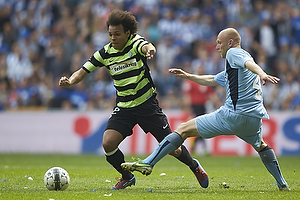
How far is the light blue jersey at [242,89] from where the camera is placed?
6738mm

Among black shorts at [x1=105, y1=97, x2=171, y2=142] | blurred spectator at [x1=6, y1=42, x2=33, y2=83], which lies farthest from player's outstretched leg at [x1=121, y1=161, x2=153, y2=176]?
blurred spectator at [x1=6, y1=42, x2=33, y2=83]

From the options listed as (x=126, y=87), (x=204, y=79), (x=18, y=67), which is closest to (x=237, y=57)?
(x=204, y=79)

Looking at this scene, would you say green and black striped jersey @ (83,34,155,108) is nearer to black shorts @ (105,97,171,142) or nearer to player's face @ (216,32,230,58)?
black shorts @ (105,97,171,142)

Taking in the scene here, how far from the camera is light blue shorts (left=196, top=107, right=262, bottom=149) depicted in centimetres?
675

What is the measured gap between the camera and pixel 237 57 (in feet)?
22.0

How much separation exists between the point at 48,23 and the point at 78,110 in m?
5.66

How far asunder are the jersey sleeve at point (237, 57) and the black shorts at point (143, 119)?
1.34m

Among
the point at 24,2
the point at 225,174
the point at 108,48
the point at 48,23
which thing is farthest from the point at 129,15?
the point at 24,2

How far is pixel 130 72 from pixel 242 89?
1.60 meters

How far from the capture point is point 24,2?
21859 millimetres

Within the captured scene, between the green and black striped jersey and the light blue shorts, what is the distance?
999 millimetres

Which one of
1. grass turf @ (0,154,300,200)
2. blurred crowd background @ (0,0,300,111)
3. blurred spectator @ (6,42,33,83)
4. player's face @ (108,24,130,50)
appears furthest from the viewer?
→ blurred spectator @ (6,42,33,83)

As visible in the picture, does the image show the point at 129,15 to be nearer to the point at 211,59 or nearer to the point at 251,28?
the point at 211,59

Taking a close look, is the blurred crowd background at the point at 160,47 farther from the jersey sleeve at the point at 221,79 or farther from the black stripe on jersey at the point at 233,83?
the black stripe on jersey at the point at 233,83
